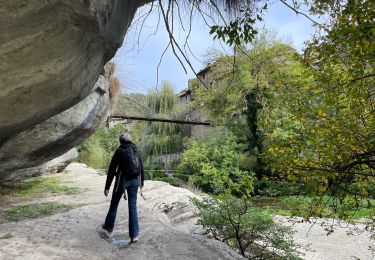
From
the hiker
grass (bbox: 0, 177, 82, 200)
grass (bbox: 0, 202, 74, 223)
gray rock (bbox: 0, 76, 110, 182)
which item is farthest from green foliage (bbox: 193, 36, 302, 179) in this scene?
the hiker

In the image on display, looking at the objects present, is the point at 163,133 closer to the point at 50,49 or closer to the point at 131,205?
the point at 131,205

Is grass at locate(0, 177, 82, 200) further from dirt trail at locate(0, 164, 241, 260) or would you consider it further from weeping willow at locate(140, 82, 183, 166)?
weeping willow at locate(140, 82, 183, 166)

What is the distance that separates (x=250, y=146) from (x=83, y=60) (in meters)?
24.0

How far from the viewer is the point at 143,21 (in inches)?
184

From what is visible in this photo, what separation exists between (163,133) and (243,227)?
26350 millimetres

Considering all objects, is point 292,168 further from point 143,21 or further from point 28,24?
point 28,24

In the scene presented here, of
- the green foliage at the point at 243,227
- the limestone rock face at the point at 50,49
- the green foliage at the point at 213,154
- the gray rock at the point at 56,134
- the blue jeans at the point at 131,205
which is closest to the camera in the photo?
the limestone rock face at the point at 50,49

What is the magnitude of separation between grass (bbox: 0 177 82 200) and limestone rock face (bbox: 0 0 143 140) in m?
5.82

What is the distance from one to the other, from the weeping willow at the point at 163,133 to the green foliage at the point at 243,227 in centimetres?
2473

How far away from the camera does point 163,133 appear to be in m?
33.3

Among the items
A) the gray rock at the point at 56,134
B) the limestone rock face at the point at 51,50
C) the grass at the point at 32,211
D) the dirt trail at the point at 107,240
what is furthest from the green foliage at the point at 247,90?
the limestone rock face at the point at 51,50

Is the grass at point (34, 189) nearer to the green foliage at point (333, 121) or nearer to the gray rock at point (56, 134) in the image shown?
the gray rock at point (56, 134)

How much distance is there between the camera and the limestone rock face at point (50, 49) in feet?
11.4

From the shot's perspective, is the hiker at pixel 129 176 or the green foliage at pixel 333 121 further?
the hiker at pixel 129 176
